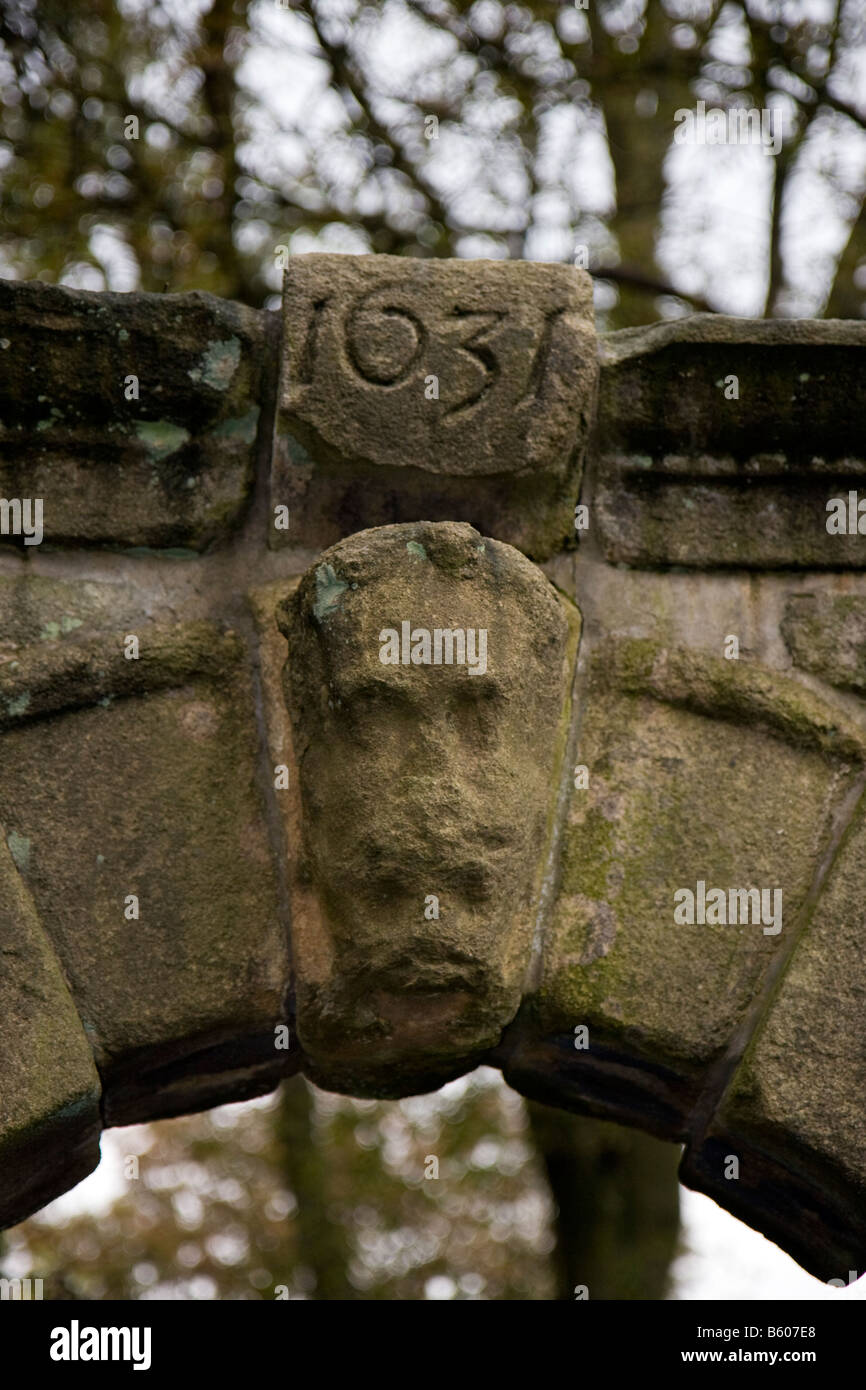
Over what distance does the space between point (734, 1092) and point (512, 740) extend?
1.78 ft

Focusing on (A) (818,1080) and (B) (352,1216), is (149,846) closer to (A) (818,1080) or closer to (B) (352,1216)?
(A) (818,1080)

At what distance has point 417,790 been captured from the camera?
1742 mm

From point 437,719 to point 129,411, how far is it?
62 centimetres

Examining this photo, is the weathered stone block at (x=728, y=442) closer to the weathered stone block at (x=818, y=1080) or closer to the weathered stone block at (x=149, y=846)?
the weathered stone block at (x=818, y=1080)

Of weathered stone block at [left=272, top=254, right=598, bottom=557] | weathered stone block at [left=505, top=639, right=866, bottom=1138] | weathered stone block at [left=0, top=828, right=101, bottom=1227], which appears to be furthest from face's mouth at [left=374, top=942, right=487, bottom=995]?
weathered stone block at [left=272, top=254, right=598, bottom=557]

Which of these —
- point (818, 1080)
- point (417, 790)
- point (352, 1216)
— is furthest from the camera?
point (352, 1216)

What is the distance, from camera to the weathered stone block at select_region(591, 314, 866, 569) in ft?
6.72

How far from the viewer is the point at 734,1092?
6.22 ft

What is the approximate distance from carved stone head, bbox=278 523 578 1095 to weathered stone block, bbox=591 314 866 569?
0.29m

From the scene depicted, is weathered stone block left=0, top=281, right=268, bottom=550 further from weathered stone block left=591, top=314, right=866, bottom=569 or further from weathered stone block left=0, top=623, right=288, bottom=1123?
weathered stone block left=591, top=314, right=866, bottom=569

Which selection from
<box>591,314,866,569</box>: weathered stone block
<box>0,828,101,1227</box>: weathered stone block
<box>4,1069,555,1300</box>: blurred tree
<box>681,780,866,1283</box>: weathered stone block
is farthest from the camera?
<box>4,1069,555,1300</box>: blurred tree

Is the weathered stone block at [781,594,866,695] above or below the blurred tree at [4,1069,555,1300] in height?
above

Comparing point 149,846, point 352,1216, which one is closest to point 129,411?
point 149,846
